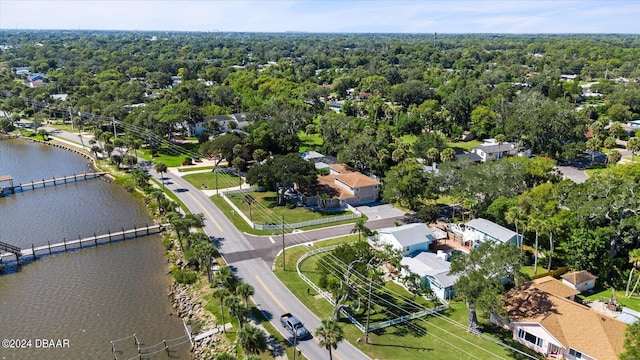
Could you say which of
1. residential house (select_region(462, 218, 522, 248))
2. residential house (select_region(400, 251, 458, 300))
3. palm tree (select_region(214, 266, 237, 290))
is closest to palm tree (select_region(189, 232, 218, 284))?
palm tree (select_region(214, 266, 237, 290))

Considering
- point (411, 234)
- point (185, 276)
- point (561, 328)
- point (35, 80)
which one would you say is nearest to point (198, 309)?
point (185, 276)

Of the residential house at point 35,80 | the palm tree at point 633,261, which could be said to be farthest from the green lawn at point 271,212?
the residential house at point 35,80

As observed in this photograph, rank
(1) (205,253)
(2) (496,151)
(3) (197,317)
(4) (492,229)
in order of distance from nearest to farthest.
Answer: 1. (3) (197,317)
2. (1) (205,253)
3. (4) (492,229)
4. (2) (496,151)

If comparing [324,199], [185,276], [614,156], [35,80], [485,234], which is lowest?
[185,276]

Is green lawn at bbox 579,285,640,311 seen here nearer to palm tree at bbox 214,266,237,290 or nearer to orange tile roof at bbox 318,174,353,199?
orange tile roof at bbox 318,174,353,199

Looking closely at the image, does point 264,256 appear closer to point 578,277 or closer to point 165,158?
point 578,277

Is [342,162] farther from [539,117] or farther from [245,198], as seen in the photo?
[539,117]

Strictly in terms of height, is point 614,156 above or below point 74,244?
above
